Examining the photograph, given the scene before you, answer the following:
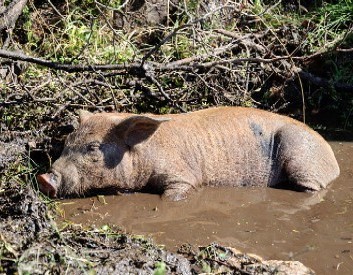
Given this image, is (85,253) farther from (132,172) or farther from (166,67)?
(166,67)

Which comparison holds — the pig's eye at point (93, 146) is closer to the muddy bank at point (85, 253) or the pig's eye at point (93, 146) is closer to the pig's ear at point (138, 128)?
the pig's ear at point (138, 128)

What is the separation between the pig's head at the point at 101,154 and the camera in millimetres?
6855

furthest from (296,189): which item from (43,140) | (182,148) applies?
(43,140)

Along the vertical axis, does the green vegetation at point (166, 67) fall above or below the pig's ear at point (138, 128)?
above

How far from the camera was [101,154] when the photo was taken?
697cm

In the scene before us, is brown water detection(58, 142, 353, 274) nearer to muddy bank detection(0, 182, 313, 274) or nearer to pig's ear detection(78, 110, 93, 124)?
muddy bank detection(0, 182, 313, 274)

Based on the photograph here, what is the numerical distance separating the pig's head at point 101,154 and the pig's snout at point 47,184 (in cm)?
10

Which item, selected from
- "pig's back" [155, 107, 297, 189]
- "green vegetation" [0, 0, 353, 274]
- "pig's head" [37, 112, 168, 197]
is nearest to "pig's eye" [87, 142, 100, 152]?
"pig's head" [37, 112, 168, 197]

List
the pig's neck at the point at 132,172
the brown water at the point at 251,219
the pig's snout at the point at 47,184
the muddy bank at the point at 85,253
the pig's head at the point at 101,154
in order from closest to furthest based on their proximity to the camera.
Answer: the muddy bank at the point at 85,253
the brown water at the point at 251,219
the pig's snout at the point at 47,184
the pig's head at the point at 101,154
the pig's neck at the point at 132,172

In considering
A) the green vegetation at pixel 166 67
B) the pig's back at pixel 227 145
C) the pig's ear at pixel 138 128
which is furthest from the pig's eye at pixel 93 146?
the pig's back at pixel 227 145

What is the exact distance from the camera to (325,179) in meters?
7.22

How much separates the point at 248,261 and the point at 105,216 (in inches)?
69.5

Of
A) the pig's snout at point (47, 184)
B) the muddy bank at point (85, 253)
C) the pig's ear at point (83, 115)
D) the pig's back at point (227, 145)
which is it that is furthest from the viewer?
the pig's back at point (227, 145)

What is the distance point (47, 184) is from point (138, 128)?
1.09 metres
